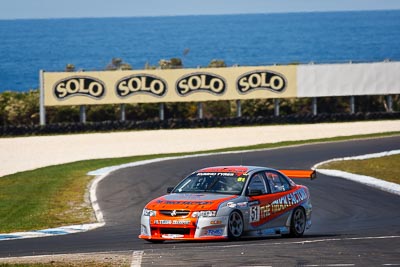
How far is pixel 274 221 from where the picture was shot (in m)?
18.0

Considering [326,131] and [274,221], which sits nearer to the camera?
[274,221]

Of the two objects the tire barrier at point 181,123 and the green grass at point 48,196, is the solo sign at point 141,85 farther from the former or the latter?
the green grass at point 48,196

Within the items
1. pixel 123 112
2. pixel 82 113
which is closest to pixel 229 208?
pixel 82 113

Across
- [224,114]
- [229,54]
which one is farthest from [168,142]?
[229,54]

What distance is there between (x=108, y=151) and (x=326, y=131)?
1179cm

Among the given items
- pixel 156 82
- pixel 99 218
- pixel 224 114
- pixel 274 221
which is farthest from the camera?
pixel 224 114

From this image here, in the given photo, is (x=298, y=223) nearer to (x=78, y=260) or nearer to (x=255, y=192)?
(x=255, y=192)

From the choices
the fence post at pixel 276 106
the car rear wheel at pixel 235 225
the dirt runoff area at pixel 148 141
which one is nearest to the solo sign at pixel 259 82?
the fence post at pixel 276 106

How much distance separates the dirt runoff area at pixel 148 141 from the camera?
42219 millimetres

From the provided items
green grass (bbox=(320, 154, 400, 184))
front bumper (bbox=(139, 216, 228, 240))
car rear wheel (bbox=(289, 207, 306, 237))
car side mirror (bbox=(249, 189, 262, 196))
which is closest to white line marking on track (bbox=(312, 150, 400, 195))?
green grass (bbox=(320, 154, 400, 184))

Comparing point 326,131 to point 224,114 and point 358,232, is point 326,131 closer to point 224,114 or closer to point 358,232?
point 224,114

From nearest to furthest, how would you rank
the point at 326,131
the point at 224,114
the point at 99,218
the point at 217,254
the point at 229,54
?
1. the point at 217,254
2. the point at 99,218
3. the point at 326,131
4. the point at 224,114
5. the point at 229,54

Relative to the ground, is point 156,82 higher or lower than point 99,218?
higher

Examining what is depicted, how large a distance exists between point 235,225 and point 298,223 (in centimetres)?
186
